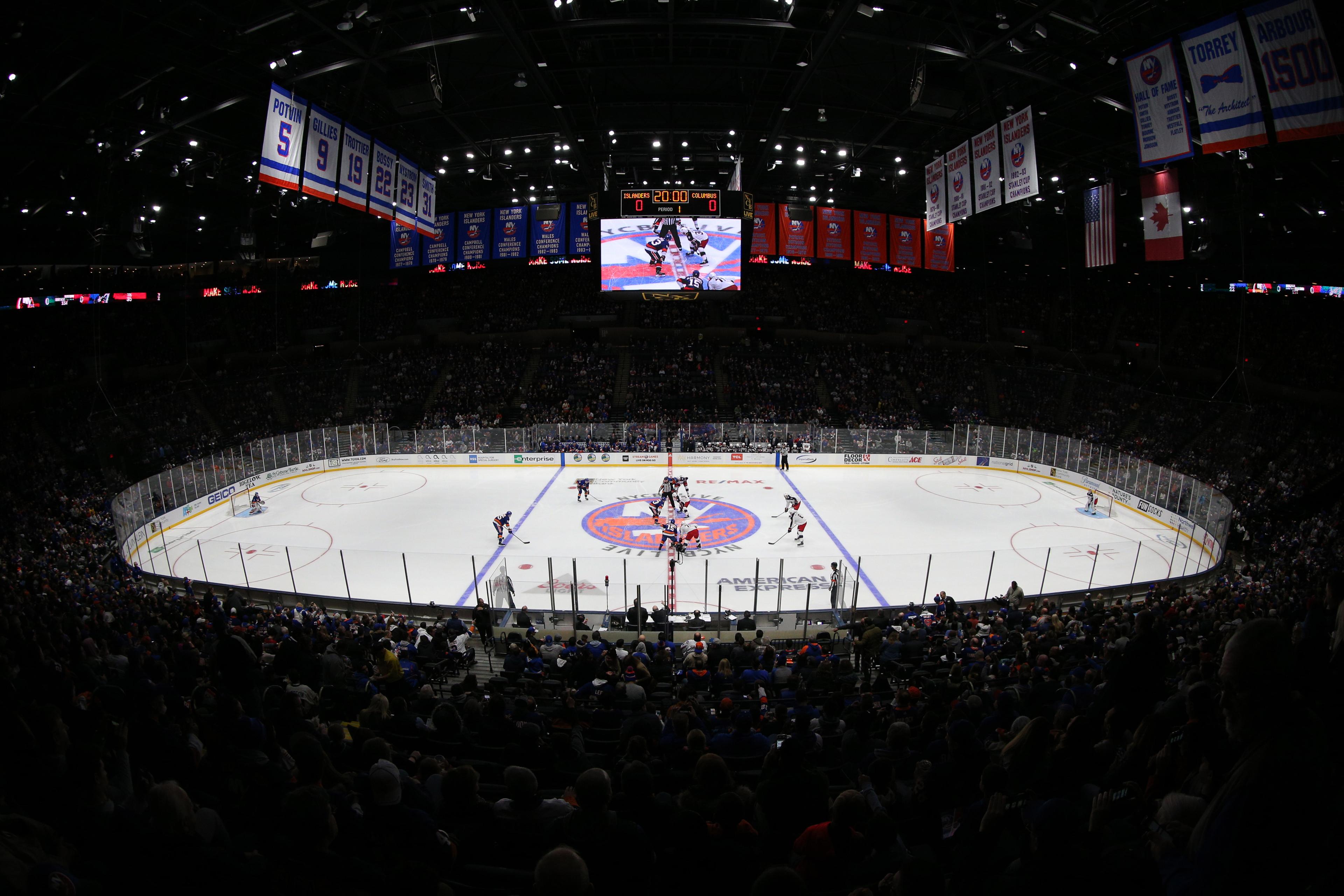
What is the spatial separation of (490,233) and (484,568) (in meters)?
25.5

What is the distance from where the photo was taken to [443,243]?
134 ft

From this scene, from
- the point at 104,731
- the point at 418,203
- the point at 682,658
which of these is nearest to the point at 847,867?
the point at 104,731

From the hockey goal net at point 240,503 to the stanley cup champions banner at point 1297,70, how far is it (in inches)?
1269

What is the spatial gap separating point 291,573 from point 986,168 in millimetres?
22511

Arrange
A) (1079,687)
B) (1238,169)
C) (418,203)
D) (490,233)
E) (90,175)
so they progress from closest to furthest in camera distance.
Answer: (1079,687) → (1238,169) → (418,203) → (90,175) → (490,233)

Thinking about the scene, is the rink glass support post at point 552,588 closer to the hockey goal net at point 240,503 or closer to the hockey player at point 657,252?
the hockey goal net at point 240,503

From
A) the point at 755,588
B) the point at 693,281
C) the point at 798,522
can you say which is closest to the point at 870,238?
the point at 693,281

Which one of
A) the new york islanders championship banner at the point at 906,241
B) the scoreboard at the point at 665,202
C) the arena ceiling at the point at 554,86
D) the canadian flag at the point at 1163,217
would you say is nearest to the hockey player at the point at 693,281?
the scoreboard at the point at 665,202

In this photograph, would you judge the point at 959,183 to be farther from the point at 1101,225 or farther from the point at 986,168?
the point at 1101,225

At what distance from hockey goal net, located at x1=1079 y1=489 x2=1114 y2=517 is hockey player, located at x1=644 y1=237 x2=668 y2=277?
19730 mm

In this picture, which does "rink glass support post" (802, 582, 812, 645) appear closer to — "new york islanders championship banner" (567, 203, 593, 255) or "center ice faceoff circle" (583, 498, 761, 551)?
"center ice faceoff circle" (583, 498, 761, 551)

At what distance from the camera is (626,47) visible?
25.6 metres

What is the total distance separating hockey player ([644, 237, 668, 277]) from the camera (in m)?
31.7

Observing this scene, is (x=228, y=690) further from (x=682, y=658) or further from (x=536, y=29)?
(x=536, y=29)
